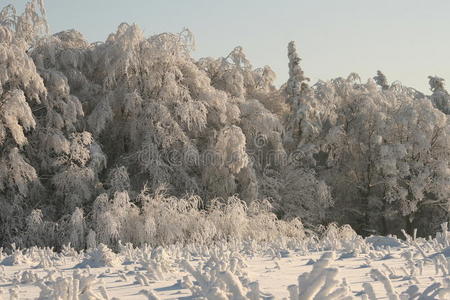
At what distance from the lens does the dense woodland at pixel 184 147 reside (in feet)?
43.4

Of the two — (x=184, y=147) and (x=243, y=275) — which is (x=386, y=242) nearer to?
(x=243, y=275)

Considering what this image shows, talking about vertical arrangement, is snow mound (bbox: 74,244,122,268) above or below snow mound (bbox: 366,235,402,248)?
above

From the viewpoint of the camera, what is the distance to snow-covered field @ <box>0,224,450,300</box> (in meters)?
2.54

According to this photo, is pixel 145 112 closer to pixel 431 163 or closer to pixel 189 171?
pixel 189 171

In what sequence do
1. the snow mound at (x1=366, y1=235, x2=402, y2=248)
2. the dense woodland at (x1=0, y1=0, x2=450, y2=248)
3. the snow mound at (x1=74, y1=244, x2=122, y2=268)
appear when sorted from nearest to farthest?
the snow mound at (x1=74, y1=244, x2=122, y2=268) < the snow mound at (x1=366, y1=235, x2=402, y2=248) < the dense woodland at (x1=0, y1=0, x2=450, y2=248)

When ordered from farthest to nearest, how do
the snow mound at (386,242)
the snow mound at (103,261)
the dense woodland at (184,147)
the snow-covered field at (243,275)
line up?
the dense woodland at (184,147) → the snow mound at (386,242) → the snow mound at (103,261) → the snow-covered field at (243,275)

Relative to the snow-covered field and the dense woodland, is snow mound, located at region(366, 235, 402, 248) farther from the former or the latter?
the dense woodland

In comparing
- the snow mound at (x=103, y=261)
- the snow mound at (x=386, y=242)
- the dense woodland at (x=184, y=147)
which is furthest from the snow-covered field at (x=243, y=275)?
the dense woodland at (x=184, y=147)

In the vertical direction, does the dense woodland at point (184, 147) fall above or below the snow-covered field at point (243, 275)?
above

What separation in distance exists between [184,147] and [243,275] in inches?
452

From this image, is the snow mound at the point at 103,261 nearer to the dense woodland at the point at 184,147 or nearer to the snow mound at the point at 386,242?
the snow mound at the point at 386,242

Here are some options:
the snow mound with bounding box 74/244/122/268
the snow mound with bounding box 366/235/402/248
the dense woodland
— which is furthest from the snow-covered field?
the dense woodland

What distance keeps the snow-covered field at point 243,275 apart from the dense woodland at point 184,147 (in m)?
4.97

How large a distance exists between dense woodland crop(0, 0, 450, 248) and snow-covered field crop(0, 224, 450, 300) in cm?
497
